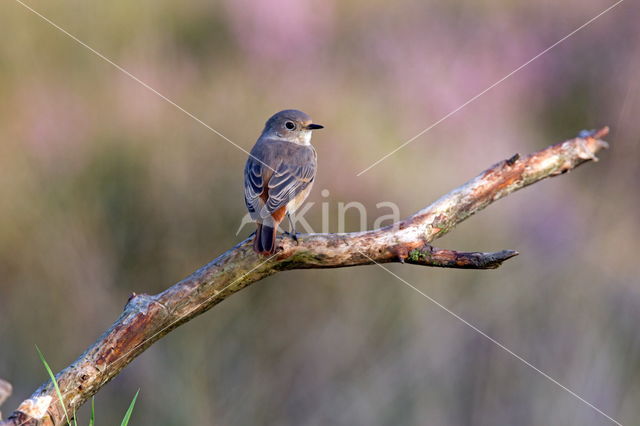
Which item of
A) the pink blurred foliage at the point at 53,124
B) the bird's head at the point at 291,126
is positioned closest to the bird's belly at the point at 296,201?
the bird's head at the point at 291,126

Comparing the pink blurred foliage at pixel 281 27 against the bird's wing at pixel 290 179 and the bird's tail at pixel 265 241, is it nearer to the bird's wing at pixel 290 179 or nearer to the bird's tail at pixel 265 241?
the bird's wing at pixel 290 179

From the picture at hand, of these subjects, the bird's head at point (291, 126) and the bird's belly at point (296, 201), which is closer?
the bird's belly at point (296, 201)

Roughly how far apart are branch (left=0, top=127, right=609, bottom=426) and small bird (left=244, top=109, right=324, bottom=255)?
149 millimetres

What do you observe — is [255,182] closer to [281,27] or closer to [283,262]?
[283,262]

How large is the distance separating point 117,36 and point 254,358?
2.77 metres

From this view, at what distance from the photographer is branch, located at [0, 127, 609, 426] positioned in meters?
2.51

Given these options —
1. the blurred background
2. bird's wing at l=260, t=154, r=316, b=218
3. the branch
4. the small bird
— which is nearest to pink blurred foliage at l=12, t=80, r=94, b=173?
the blurred background

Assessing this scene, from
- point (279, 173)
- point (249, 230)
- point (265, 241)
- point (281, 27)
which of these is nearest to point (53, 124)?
point (249, 230)

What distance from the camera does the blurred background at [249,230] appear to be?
4.75 meters

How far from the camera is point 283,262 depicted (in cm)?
294

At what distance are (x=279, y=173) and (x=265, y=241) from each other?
1.06 metres

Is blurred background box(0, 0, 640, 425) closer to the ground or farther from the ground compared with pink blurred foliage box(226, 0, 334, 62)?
closer to the ground

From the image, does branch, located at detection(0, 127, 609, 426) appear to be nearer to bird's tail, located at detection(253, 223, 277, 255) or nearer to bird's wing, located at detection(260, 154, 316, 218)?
bird's tail, located at detection(253, 223, 277, 255)

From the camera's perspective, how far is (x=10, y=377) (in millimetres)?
4656
